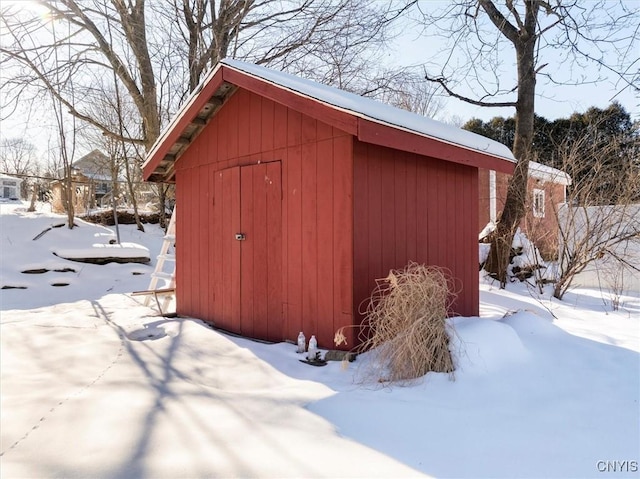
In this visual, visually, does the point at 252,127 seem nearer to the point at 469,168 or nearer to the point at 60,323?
the point at 469,168

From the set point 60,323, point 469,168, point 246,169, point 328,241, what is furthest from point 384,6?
point 60,323

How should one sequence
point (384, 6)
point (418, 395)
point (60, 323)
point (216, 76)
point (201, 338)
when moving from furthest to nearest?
1. point (384, 6)
2. point (60, 323)
3. point (216, 76)
4. point (201, 338)
5. point (418, 395)

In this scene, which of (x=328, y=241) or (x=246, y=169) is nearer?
(x=328, y=241)

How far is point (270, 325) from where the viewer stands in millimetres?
4973

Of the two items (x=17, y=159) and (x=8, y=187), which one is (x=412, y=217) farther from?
(x=17, y=159)

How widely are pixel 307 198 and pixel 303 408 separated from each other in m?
2.32

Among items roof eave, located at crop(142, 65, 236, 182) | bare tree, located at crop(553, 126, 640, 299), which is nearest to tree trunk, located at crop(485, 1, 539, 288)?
bare tree, located at crop(553, 126, 640, 299)

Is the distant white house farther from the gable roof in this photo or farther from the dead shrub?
the dead shrub

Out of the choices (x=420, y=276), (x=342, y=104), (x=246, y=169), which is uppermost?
(x=342, y=104)

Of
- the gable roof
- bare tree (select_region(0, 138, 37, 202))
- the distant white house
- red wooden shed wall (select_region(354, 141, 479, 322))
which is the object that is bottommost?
red wooden shed wall (select_region(354, 141, 479, 322))

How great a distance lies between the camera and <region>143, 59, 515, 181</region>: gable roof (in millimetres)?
3857

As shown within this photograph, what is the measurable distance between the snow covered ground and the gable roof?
192cm

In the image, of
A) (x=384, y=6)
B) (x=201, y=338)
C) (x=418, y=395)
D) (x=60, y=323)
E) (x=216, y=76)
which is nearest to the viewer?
(x=418, y=395)

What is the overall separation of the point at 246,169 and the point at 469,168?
301 centimetres
